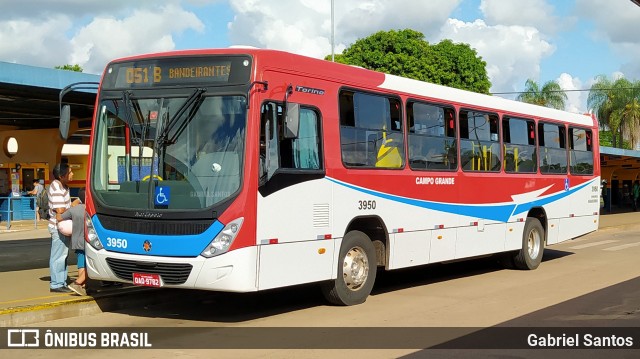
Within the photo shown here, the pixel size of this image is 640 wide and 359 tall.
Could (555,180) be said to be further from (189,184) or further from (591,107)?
(591,107)

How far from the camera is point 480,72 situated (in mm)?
56125

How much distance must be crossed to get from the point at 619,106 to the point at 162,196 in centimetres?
5852

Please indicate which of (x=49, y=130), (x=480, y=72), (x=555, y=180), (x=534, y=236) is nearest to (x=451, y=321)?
(x=534, y=236)

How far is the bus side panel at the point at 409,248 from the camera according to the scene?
1162cm

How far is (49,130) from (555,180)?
21728mm

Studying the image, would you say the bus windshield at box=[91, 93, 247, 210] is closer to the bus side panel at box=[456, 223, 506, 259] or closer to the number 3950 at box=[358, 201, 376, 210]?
the number 3950 at box=[358, 201, 376, 210]

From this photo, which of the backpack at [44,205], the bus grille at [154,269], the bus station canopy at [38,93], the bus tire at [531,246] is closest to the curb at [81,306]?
the bus grille at [154,269]

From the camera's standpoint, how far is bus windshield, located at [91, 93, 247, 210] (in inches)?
362

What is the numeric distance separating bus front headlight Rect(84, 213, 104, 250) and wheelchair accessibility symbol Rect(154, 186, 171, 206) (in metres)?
1.05

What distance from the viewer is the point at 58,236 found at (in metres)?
11.0

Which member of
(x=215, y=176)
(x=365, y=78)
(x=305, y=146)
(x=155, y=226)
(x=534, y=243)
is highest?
(x=365, y=78)

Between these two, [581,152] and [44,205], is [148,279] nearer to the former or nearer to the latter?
[44,205]

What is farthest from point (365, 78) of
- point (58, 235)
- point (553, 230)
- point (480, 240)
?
point (553, 230)

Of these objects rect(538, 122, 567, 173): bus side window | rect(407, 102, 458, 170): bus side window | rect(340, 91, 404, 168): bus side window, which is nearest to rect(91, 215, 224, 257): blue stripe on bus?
rect(340, 91, 404, 168): bus side window
